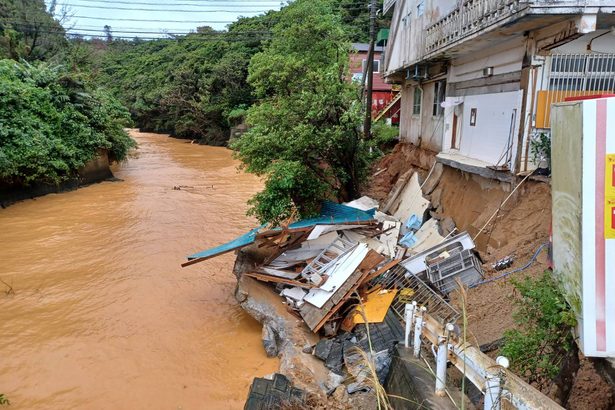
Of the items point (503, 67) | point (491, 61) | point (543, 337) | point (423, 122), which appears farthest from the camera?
point (423, 122)

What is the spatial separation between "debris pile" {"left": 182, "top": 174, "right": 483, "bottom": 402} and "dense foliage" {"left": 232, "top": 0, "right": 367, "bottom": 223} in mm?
1202

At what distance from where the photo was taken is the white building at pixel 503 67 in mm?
6336

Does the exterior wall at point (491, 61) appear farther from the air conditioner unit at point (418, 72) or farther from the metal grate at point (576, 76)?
the air conditioner unit at point (418, 72)

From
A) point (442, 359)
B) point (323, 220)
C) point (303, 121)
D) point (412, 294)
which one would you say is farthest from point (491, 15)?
point (442, 359)

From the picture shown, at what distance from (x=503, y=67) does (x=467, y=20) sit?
1.20 m

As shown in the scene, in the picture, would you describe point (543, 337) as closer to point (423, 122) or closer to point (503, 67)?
point (503, 67)

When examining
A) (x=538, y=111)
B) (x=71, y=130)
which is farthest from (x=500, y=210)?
(x=71, y=130)

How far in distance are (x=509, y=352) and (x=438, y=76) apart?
1012cm

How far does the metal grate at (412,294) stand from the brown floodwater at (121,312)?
8.14 ft

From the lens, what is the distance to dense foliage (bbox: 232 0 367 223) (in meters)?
10.0

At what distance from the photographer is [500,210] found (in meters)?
7.67

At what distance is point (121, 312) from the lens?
8688mm

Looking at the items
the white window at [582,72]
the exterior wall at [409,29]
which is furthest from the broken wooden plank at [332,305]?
the exterior wall at [409,29]

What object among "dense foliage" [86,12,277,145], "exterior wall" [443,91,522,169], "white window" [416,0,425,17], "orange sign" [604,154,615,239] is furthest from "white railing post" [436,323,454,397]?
"dense foliage" [86,12,277,145]
